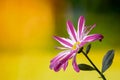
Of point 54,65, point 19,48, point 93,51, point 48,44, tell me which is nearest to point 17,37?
point 19,48

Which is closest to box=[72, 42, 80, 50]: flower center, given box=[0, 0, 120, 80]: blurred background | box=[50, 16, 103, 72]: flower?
box=[50, 16, 103, 72]: flower

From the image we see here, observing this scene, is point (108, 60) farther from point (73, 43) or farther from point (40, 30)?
point (40, 30)

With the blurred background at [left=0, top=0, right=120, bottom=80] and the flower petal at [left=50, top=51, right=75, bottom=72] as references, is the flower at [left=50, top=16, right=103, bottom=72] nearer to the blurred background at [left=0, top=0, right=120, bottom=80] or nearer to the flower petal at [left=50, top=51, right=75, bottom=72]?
the flower petal at [left=50, top=51, right=75, bottom=72]

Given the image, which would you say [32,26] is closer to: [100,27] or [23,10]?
[23,10]

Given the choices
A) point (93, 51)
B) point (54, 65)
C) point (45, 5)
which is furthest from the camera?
point (45, 5)

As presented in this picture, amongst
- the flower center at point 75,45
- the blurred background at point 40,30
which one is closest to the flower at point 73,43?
the flower center at point 75,45

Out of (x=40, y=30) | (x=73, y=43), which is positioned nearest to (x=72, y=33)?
(x=73, y=43)

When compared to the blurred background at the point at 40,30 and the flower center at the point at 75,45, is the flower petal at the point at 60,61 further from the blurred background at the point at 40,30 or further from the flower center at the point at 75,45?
the blurred background at the point at 40,30

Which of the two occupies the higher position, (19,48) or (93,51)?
(19,48)
